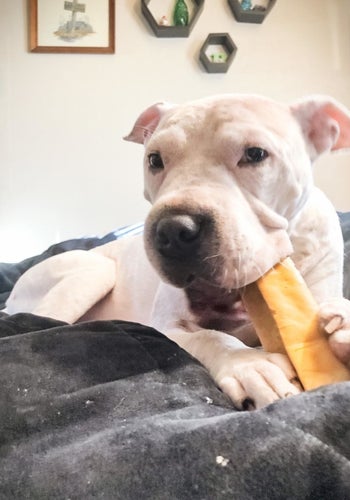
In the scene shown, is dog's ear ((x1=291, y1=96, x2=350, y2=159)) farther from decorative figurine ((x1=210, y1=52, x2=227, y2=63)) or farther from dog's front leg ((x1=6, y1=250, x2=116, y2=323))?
decorative figurine ((x1=210, y1=52, x2=227, y2=63))

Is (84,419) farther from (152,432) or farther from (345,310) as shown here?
(345,310)

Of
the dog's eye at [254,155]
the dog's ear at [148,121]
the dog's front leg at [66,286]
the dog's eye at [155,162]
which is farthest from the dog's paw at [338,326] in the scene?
the dog's front leg at [66,286]

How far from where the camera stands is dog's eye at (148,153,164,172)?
107cm

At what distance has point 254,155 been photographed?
0.97 meters

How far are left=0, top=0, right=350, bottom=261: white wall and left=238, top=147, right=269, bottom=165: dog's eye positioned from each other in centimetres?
225

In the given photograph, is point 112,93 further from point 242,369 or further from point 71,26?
point 242,369

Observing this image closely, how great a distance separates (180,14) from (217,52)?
0.29 m

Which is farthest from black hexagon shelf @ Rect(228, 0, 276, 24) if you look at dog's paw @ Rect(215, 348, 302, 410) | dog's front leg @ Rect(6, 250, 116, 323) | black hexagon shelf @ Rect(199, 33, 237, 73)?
dog's paw @ Rect(215, 348, 302, 410)

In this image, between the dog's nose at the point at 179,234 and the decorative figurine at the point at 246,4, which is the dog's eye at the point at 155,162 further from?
the decorative figurine at the point at 246,4

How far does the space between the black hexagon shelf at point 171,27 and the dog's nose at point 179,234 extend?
96.9 inches

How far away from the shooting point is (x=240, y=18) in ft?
10.2

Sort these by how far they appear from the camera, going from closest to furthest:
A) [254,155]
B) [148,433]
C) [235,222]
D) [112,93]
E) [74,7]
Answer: [148,433], [235,222], [254,155], [74,7], [112,93]

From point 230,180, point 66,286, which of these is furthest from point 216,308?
point 66,286

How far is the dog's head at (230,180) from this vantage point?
834mm
